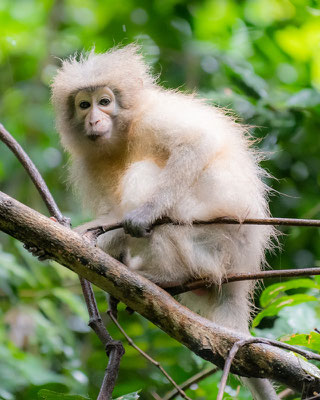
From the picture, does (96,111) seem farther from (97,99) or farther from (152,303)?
(152,303)

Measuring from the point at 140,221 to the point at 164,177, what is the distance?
1.18 feet

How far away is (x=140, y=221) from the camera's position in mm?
3719

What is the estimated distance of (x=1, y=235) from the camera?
7.40 meters

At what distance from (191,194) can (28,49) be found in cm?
534

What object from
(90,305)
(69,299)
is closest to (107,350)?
(90,305)

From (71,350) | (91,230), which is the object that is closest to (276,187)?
(71,350)

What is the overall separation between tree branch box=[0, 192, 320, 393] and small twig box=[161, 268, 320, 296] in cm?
32

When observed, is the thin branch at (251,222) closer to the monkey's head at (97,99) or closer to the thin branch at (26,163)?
the thin branch at (26,163)

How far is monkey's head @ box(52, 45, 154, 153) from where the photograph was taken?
446 cm

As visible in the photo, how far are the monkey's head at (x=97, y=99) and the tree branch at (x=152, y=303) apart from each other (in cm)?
165

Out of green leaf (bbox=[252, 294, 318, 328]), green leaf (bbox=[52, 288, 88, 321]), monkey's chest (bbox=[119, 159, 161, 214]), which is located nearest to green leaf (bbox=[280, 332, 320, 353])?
green leaf (bbox=[252, 294, 318, 328])

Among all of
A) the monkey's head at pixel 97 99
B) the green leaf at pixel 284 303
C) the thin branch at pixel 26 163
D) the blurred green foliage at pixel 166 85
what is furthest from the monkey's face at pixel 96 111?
the green leaf at pixel 284 303

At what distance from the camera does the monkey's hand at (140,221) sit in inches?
146

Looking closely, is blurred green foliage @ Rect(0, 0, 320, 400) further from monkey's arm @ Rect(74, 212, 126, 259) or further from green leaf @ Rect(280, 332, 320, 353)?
monkey's arm @ Rect(74, 212, 126, 259)
